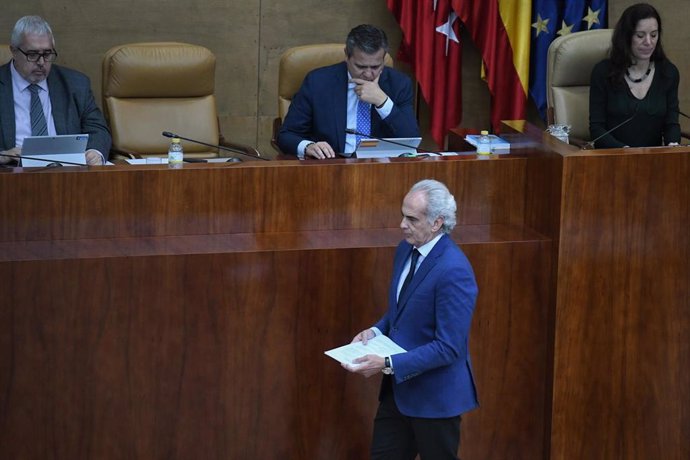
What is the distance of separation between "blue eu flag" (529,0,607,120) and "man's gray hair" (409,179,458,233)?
370 centimetres

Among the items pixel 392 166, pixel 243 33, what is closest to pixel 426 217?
pixel 392 166

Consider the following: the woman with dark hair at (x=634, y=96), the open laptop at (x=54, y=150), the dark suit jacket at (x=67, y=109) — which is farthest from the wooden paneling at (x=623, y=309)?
the dark suit jacket at (x=67, y=109)

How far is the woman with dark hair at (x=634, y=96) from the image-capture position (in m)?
5.90

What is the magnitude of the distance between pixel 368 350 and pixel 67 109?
222 cm

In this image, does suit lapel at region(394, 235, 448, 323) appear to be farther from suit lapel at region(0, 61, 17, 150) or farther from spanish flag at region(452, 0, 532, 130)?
spanish flag at region(452, 0, 532, 130)

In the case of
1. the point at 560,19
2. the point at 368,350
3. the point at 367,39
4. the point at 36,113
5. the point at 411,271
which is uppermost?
A: the point at 560,19

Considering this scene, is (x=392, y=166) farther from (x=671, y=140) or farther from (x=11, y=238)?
(x=671, y=140)

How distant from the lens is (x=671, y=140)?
596 cm

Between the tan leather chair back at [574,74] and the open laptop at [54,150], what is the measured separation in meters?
2.69

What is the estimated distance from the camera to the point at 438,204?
3.74 m

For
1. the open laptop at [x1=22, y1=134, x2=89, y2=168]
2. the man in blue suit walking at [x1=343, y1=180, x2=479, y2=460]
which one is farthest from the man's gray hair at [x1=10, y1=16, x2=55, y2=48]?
the man in blue suit walking at [x1=343, y1=180, x2=479, y2=460]

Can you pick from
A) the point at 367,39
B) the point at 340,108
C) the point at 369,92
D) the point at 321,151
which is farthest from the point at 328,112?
the point at 321,151

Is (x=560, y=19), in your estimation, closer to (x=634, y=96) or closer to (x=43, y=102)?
(x=634, y=96)

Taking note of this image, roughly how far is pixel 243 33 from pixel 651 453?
377 cm
